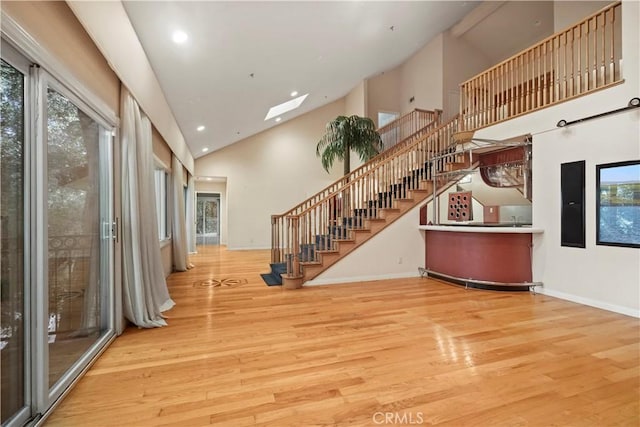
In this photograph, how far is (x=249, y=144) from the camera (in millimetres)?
9859

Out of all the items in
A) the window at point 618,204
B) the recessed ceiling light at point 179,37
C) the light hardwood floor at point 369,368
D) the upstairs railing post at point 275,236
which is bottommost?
the light hardwood floor at point 369,368

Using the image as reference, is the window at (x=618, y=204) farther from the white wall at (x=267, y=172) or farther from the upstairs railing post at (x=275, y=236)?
the white wall at (x=267, y=172)

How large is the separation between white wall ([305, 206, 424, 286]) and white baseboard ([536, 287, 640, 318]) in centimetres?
195

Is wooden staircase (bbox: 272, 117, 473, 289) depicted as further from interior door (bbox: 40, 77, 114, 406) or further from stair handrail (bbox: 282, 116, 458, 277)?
interior door (bbox: 40, 77, 114, 406)

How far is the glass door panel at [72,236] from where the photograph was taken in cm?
198

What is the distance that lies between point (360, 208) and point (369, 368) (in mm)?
3434

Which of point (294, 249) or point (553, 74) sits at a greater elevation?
point (553, 74)

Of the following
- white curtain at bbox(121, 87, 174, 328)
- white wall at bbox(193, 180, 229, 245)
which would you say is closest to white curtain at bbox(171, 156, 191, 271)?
white curtain at bbox(121, 87, 174, 328)

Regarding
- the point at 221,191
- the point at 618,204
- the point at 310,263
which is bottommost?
the point at 310,263

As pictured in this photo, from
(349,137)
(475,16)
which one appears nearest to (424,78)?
(475,16)

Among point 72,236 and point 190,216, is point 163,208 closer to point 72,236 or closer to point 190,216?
point 190,216

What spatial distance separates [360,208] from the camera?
5.43 meters

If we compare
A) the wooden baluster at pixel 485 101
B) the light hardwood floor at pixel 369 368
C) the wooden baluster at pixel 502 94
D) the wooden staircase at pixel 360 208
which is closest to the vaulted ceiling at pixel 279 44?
the wooden baluster at pixel 485 101

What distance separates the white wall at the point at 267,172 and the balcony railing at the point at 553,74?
5.31m
